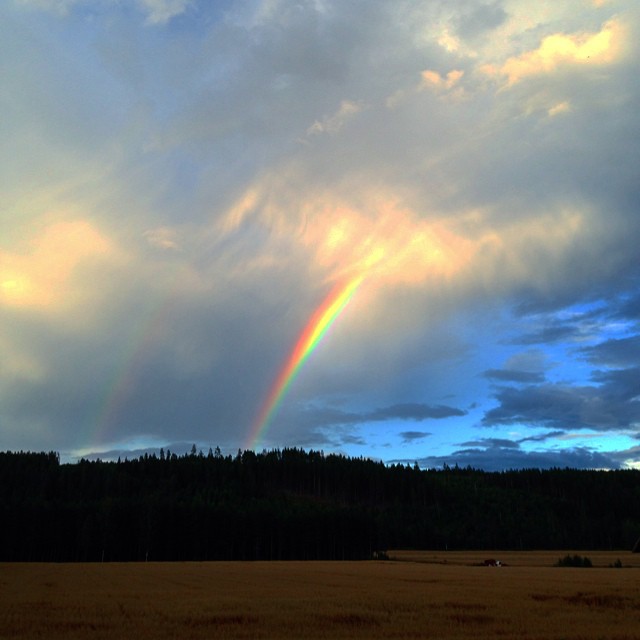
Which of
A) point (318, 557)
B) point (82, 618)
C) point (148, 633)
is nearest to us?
point (148, 633)

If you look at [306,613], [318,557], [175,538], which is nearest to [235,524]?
[175,538]

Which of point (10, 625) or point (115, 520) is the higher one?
point (115, 520)

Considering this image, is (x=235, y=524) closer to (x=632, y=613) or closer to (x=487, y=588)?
(x=487, y=588)

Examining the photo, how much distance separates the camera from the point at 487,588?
5200cm

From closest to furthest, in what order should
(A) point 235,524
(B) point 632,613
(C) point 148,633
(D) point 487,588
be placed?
1. (C) point 148,633
2. (B) point 632,613
3. (D) point 487,588
4. (A) point 235,524

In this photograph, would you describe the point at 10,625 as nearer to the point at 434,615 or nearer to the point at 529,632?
the point at 434,615

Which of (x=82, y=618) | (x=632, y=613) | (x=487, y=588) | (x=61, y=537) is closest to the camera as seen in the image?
(x=82, y=618)

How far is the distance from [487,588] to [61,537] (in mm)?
116168

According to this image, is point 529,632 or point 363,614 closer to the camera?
point 529,632

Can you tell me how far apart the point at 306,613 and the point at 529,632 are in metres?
11.6

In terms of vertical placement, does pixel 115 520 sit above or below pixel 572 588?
above

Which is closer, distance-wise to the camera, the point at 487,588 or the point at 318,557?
the point at 487,588

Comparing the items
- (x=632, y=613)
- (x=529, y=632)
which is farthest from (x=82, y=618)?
(x=632, y=613)

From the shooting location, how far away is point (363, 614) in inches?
1275
